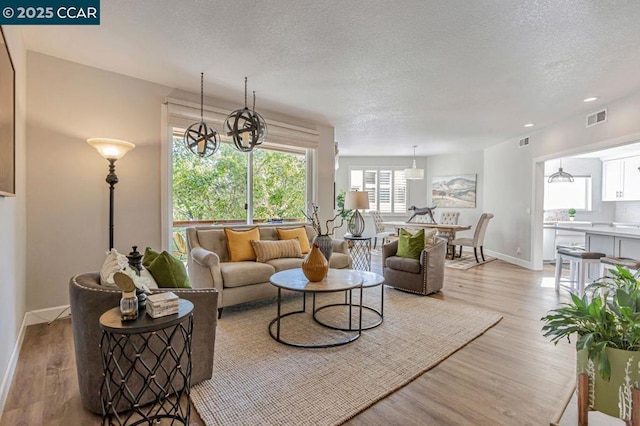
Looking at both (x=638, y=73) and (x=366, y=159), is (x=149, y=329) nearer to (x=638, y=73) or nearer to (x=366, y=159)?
(x=638, y=73)

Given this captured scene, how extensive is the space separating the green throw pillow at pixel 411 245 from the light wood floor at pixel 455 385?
132cm

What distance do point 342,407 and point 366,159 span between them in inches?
313

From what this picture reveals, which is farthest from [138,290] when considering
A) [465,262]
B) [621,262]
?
[465,262]

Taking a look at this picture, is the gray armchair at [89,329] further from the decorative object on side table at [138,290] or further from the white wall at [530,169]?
the white wall at [530,169]

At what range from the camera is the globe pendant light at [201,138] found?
3928 millimetres

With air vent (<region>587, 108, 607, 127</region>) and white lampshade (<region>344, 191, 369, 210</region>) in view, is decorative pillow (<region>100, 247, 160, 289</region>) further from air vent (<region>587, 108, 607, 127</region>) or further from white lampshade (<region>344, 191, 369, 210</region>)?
air vent (<region>587, 108, 607, 127</region>)

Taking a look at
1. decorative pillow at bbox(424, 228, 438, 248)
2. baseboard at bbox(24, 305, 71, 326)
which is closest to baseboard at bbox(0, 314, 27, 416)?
baseboard at bbox(24, 305, 71, 326)

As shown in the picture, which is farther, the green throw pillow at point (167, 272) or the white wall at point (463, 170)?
the white wall at point (463, 170)

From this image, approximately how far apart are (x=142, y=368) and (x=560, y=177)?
8.24m

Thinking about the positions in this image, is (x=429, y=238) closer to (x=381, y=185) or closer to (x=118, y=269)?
(x=118, y=269)

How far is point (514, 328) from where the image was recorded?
3068mm

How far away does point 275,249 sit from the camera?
393cm

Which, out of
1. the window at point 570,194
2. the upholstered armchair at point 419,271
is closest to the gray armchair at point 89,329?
the upholstered armchair at point 419,271

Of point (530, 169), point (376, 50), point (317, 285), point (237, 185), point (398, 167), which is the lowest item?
point (317, 285)
